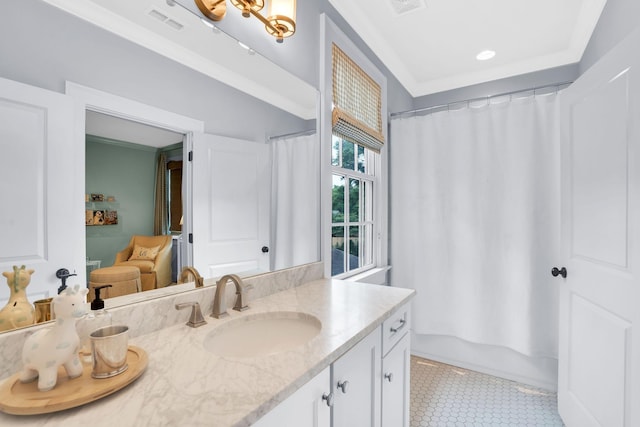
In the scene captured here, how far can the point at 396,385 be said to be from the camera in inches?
53.7

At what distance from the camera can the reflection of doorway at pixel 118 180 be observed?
0.81 m

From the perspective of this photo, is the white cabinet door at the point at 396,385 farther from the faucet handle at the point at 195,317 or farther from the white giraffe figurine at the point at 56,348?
the white giraffe figurine at the point at 56,348

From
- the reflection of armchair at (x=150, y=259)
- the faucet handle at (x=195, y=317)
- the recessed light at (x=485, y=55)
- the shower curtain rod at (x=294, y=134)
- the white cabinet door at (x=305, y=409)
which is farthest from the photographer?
the recessed light at (x=485, y=55)

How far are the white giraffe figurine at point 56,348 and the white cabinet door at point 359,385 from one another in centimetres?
61

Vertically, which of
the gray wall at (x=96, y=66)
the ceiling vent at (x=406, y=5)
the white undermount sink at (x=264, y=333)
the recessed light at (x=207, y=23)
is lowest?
the white undermount sink at (x=264, y=333)

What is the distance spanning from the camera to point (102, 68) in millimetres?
845

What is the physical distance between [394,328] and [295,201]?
77cm

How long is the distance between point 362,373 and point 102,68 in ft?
3.87

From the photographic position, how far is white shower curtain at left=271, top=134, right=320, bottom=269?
1542 millimetres

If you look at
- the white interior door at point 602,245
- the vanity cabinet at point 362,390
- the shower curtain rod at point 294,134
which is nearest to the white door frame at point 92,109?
the shower curtain rod at point 294,134

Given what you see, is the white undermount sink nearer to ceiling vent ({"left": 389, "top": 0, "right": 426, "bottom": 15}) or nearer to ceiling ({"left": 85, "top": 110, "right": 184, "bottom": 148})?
ceiling ({"left": 85, "top": 110, "right": 184, "bottom": 148})

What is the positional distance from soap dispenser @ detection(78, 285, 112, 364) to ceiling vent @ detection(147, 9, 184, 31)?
825 millimetres

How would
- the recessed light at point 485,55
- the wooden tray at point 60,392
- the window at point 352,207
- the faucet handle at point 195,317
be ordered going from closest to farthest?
the wooden tray at point 60,392 → the faucet handle at point 195,317 → the window at point 352,207 → the recessed light at point 485,55

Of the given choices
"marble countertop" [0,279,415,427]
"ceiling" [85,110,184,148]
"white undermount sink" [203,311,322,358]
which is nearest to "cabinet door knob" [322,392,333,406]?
"marble countertop" [0,279,415,427]
